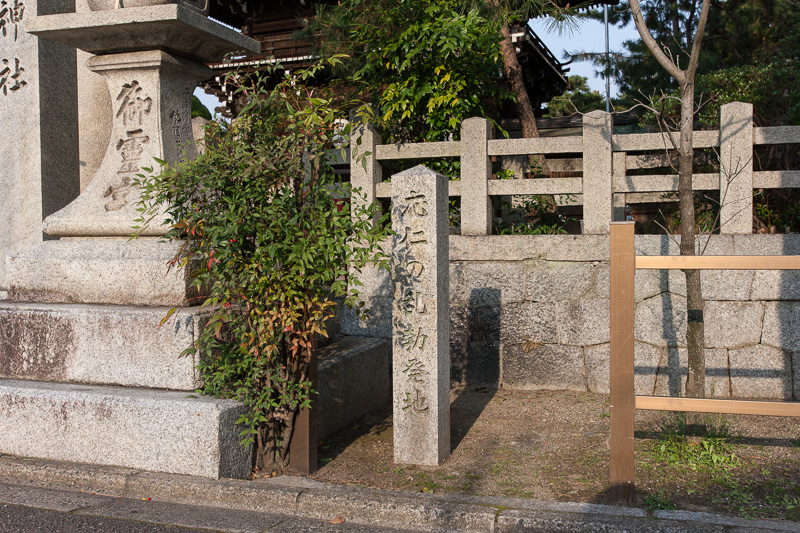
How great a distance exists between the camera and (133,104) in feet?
14.3

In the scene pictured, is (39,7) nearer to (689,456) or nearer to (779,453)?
(689,456)

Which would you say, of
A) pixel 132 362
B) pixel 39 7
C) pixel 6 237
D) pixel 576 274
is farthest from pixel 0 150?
pixel 576 274

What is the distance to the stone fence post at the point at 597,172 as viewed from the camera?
527 centimetres

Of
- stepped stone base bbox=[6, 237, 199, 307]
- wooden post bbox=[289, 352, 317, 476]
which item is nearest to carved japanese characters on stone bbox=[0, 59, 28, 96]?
stepped stone base bbox=[6, 237, 199, 307]

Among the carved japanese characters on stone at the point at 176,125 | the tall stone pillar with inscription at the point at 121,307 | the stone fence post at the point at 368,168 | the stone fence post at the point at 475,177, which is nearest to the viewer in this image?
the tall stone pillar with inscription at the point at 121,307

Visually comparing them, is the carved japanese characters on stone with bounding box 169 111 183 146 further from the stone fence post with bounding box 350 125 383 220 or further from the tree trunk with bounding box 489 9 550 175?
the tree trunk with bounding box 489 9 550 175

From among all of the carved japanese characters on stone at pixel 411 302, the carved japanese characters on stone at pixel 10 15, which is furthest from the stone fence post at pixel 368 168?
the carved japanese characters on stone at pixel 10 15

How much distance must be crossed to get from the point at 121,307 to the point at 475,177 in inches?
123

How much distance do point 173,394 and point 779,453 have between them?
3.63 meters

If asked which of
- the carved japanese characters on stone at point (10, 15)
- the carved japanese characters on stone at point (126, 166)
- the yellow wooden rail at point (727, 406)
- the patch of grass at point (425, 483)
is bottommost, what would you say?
the patch of grass at point (425, 483)

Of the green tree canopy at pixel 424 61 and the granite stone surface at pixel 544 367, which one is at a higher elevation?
the green tree canopy at pixel 424 61

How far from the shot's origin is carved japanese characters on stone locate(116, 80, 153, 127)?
4336mm

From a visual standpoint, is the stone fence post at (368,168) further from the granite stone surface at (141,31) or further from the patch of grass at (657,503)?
the patch of grass at (657,503)

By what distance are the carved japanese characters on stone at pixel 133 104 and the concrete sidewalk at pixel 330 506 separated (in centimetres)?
228
